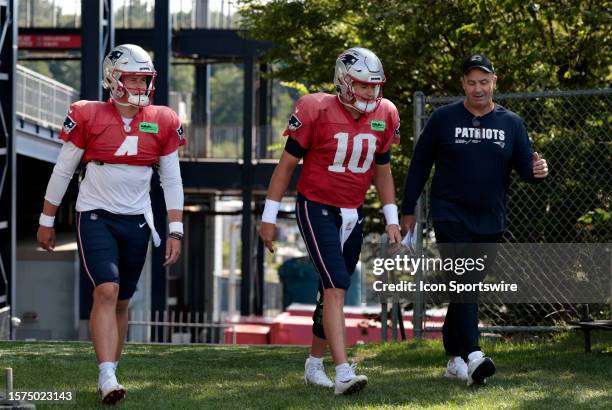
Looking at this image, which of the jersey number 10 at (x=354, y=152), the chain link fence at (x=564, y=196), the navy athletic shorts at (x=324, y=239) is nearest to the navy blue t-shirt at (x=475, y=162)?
the jersey number 10 at (x=354, y=152)

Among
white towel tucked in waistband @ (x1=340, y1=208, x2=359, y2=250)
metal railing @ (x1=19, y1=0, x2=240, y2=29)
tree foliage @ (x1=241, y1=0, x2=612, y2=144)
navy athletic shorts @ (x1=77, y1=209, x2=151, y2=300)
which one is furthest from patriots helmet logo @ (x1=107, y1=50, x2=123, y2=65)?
metal railing @ (x1=19, y1=0, x2=240, y2=29)

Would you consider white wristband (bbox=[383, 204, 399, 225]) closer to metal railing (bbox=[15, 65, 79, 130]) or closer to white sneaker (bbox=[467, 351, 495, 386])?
white sneaker (bbox=[467, 351, 495, 386])

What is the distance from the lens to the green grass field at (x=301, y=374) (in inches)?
268

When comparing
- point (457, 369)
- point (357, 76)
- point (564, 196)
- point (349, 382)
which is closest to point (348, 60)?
point (357, 76)

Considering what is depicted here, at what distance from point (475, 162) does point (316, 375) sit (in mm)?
1567

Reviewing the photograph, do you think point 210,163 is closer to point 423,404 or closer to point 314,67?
point 314,67

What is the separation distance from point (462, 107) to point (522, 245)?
4.43 metres

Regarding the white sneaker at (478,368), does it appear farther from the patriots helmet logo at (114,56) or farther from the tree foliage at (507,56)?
the tree foliage at (507,56)

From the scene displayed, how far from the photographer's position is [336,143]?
725cm

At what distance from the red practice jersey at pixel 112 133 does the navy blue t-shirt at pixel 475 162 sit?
5.50 ft

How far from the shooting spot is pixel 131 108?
7137 millimetres

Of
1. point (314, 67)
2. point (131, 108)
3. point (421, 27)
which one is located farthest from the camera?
point (314, 67)

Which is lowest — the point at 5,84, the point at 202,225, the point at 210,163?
the point at 202,225

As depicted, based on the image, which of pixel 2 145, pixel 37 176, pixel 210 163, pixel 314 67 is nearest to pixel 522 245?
pixel 314 67
